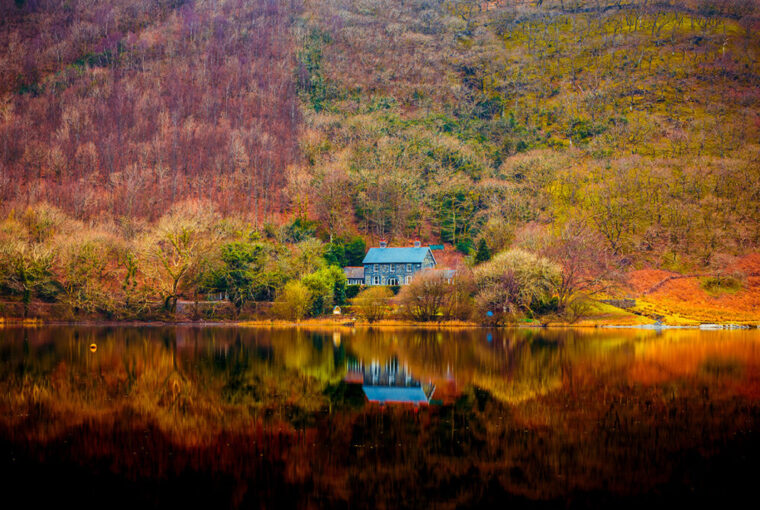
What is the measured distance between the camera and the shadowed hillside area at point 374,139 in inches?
2975

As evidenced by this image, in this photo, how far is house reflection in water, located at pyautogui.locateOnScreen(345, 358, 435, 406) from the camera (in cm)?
2528

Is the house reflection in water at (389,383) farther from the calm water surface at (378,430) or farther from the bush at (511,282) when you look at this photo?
the bush at (511,282)

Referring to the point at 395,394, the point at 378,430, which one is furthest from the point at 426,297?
the point at 378,430

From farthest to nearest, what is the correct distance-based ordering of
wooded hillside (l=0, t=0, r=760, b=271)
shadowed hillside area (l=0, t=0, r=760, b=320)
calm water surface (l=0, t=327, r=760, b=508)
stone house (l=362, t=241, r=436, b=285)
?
wooded hillside (l=0, t=0, r=760, b=271)
stone house (l=362, t=241, r=436, b=285)
shadowed hillside area (l=0, t=0, r=760, b=320)
calm water surface (l=0, t=327, r=760, b=508)

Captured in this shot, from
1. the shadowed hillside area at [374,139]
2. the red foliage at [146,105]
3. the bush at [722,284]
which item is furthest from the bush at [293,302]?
the bush at [722,284]

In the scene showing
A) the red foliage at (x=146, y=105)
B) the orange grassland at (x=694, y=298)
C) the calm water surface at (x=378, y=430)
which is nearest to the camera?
the calm water surface at (x=378, y=430)

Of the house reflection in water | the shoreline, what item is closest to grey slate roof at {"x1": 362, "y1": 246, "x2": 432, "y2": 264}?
the shoreline

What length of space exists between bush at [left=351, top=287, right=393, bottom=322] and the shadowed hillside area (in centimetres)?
670

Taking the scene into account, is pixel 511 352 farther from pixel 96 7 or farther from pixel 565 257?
pixel 96 7

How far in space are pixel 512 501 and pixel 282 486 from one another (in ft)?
16.9

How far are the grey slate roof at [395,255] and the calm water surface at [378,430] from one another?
49.0 metres

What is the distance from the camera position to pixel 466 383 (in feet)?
93.8

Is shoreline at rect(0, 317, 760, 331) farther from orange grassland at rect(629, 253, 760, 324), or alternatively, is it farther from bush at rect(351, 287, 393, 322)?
orange grassland at rect(629, 253, 760, 324)

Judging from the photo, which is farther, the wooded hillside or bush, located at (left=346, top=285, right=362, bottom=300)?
the wooded hillside
